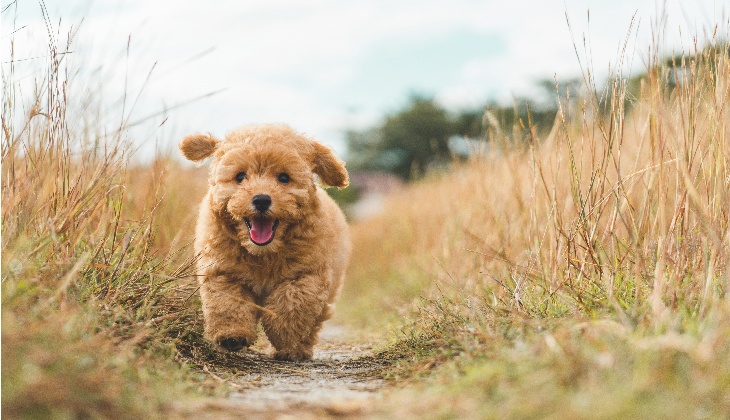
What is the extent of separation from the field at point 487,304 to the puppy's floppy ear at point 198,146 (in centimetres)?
46

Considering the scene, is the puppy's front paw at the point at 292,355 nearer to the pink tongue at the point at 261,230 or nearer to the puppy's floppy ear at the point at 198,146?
the pink tongue at the point at 261,230

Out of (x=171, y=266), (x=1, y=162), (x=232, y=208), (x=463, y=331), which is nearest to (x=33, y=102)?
(x=1, y=162)

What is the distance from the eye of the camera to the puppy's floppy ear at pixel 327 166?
14.6 ft

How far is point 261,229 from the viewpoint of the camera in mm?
3934

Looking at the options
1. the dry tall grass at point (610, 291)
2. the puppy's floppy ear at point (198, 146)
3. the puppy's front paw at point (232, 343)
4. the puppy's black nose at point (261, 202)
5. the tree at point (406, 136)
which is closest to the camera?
the dry tall grass at point (610, 291)

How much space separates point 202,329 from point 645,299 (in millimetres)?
2256

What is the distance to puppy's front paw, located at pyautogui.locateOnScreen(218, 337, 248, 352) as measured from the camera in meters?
3.68

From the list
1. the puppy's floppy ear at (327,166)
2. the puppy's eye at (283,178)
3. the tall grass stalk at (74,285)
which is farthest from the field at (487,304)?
the puppy's floppy ear at (327,166)

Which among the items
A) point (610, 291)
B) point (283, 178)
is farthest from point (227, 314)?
point (610, 291)

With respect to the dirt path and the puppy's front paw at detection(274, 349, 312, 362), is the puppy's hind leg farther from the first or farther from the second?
the puppy's front paw at detection(274, 349, 312, 362)

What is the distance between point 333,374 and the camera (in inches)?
144

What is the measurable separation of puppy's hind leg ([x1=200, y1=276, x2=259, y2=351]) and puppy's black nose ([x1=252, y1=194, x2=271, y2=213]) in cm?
49

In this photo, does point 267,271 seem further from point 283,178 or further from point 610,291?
point 610,291

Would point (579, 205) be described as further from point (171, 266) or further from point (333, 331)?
point (333, 331)
